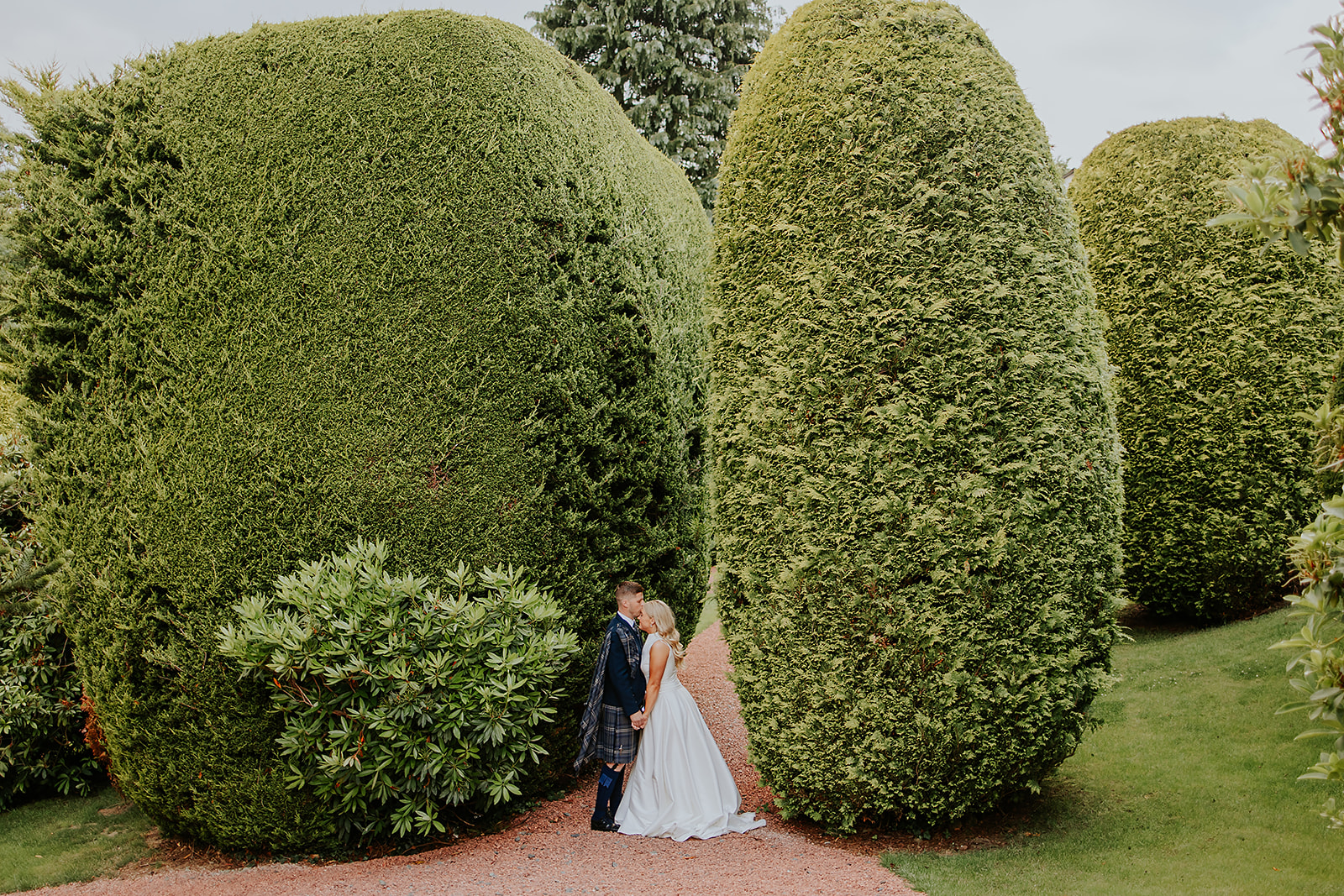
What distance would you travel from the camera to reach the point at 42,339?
19.1 feet

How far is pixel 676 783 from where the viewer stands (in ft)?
18.5

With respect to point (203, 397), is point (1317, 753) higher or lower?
lower

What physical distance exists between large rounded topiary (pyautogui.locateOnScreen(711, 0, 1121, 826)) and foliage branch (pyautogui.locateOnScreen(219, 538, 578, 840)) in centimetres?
159

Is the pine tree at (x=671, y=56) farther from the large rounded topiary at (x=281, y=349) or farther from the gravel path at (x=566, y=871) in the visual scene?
the gravel path at (x=566, y=871)

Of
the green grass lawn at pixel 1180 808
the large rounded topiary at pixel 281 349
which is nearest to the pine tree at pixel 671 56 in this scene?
the large rounded topiary at pixel 281 349

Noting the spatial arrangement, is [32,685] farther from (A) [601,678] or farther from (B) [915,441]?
(B) [915,441]

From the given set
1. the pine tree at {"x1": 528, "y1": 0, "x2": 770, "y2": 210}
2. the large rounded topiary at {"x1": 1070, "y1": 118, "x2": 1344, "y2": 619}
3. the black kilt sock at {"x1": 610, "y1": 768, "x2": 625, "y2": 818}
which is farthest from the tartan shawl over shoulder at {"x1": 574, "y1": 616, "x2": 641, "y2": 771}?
the pine tree at {"x1": 528, "y1": 0, "x2": 770, "y2": 210}

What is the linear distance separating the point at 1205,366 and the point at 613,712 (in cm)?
709

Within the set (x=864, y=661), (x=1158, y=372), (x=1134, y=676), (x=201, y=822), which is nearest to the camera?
(x=864, y=661)

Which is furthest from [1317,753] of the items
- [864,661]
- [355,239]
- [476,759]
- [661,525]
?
[355,239]

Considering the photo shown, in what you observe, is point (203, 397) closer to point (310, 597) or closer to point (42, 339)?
point (42, 339)

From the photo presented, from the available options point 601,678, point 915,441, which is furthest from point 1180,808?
point 601,678

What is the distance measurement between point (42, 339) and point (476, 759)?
4.40 meters

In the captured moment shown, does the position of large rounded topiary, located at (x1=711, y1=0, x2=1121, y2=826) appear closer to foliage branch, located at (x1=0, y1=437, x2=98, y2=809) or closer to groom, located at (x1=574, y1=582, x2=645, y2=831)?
groom, located at (x1=574, y1=582, x2=645, y2=831)
